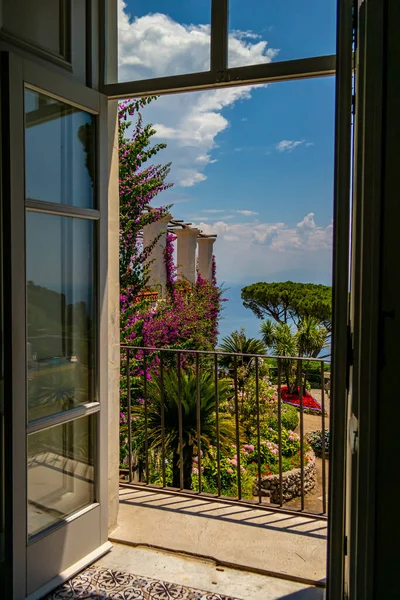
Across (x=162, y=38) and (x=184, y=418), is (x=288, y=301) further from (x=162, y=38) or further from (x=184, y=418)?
(x=162, y=38)

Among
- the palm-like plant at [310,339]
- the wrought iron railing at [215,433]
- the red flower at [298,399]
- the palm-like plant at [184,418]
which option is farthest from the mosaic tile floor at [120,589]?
the palm-like plant at [310,339]

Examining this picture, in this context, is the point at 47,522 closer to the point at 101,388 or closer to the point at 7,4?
the point at 101,388

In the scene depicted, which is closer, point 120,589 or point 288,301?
point 120,589

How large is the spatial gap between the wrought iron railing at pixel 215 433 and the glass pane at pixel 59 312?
2.43 ft

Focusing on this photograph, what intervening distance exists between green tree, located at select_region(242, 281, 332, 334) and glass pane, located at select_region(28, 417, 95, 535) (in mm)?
9342

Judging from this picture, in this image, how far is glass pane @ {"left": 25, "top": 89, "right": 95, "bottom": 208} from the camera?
1.97 m

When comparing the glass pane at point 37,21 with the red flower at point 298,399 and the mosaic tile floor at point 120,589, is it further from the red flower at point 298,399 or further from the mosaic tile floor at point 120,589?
the red flower at point 298,399

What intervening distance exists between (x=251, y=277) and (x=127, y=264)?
7.39 meters

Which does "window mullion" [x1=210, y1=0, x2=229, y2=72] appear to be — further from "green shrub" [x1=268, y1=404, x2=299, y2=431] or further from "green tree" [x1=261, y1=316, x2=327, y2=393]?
"green tree" [x1=261, y1=316, x2=327, y2=393]

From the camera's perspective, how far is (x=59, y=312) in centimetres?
217

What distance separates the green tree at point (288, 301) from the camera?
38.5ft

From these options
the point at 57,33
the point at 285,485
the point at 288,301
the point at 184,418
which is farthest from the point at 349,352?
the point at 288,301

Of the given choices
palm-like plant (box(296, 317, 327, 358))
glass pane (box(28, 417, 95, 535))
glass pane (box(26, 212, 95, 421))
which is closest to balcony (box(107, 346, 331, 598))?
glass pane (box(28, 417, 95, 535))

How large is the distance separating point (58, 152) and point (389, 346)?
1.75 meters
